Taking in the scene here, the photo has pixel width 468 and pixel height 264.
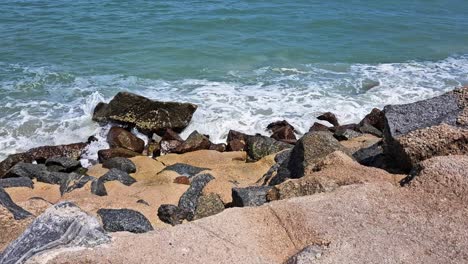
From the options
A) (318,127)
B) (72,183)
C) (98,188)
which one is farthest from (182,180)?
(318,127)

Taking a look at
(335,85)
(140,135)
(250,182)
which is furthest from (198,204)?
(335,85)

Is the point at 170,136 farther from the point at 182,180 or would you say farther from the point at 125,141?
the point at 182,180

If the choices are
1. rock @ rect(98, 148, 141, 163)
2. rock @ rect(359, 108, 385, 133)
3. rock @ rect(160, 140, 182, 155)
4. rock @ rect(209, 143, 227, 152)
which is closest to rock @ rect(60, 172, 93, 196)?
rock @ rect(98, 148, 141, 163)

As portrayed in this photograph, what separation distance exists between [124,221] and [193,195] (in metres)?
1.38

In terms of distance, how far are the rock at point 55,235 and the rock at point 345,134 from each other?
7.44 meters

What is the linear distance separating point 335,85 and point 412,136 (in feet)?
30.7

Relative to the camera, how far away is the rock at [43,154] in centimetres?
1023

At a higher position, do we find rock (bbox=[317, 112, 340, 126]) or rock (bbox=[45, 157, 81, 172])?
rock (bbox=[317, 112, 340, 126])

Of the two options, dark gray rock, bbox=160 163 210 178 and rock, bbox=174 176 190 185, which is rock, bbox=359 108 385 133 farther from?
rock, bbox=174 176 190 185

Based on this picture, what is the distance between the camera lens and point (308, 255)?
3955mm

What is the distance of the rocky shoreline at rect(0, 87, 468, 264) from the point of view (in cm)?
399

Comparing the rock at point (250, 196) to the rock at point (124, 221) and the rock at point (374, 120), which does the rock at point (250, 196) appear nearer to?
the rock at point (124, 221)

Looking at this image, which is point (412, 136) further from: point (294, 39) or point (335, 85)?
point (294, 39)

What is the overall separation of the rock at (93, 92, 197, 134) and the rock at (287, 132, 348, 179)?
16.8 feet
